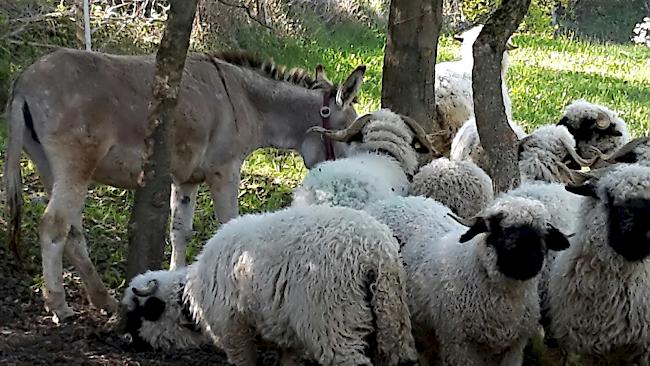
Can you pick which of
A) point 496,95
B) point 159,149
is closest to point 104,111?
point 159,149

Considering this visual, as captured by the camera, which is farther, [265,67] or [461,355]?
[265,67]

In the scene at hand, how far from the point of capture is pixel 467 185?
665cm

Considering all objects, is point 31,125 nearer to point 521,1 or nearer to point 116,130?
point 116,130

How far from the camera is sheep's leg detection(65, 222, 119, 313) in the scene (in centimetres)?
708

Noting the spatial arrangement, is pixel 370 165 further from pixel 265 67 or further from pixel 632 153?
pixel 265 67

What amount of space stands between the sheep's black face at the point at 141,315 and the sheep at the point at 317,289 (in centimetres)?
90

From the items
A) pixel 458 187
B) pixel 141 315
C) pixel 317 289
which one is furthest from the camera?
pixel 458 187

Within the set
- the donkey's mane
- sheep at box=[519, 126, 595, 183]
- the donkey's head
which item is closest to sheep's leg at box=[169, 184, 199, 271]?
the donkey's head

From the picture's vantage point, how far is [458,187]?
6.62 metres

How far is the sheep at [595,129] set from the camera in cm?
799

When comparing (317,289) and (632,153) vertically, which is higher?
(632,153)

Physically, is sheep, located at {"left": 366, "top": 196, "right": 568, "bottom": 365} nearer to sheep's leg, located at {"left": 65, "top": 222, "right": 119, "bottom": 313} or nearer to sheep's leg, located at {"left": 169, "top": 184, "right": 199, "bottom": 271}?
sheep's leg, located at {"left": 65, "top": 222, "right": 119, "bottom": 313}

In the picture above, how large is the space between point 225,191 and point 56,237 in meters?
1.49

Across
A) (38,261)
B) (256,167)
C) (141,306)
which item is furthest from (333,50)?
(141,306)
